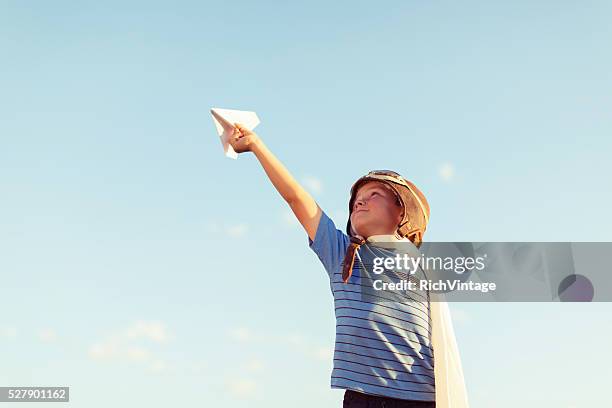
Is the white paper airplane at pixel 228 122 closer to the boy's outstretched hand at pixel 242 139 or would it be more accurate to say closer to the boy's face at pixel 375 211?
the boy's outstretched hand at pixel 242 139

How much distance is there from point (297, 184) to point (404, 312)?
1046mm

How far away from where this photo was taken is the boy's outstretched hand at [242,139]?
4.21 metres

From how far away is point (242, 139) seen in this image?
4223 mm

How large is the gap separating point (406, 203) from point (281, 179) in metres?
0.94

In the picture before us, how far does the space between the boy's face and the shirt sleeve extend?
0.22 meters

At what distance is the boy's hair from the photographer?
4547 mm

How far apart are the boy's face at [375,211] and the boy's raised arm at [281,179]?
0.34 meters

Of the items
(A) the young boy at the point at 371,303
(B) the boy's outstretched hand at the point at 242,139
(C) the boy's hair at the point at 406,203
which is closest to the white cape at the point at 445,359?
(A) the young boy at the point at 371,303

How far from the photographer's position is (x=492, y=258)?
491 cm

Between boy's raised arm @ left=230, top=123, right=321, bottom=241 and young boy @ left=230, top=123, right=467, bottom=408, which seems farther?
boy's raised arm @ left=230, top=123, right=321, bottom=241

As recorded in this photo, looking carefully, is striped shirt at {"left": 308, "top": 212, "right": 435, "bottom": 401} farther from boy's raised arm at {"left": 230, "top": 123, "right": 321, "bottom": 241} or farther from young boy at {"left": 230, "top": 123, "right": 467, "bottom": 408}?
boy's raised arm at {"left": 230, "top": 123, "right": 321, "bottom": 241}

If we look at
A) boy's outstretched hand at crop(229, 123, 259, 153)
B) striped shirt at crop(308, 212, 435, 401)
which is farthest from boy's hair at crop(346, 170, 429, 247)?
boy's outstretched hand at crop(229, 123, 259, 153)

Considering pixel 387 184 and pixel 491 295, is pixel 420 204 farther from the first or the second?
pixel 491 295

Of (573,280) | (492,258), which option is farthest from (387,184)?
(573,280)
